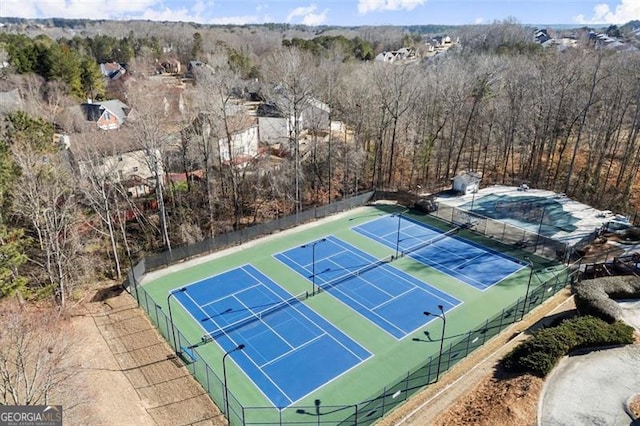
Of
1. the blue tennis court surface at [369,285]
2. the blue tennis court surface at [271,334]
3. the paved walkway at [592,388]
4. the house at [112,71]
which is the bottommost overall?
the blue tennis court surface at [271,334]

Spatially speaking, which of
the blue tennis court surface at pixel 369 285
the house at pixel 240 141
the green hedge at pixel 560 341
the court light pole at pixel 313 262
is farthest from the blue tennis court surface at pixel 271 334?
the house at pixel 240 141

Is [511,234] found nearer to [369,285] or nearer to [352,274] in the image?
[369,285]

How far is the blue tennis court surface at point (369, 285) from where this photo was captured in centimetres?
2248

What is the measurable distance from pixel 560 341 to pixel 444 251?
38.1 ft

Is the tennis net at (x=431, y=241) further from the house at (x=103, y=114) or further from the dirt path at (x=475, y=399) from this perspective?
the house at (x=103, y=114)

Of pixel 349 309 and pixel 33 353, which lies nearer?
pixel 33 353

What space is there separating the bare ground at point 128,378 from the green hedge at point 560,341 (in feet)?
39.6

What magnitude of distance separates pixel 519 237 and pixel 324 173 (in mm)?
17487

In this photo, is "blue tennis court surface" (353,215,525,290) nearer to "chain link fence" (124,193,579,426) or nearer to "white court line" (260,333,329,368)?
"chain link fence" (124,193,579,426)

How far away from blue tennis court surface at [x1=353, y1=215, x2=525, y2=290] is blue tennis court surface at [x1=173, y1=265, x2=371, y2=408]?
9253 mm

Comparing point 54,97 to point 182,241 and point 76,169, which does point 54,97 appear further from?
point 182,241

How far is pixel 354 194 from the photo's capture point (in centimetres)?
3903

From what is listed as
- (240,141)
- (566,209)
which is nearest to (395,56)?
(240,141)

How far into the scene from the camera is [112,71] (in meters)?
83.1
